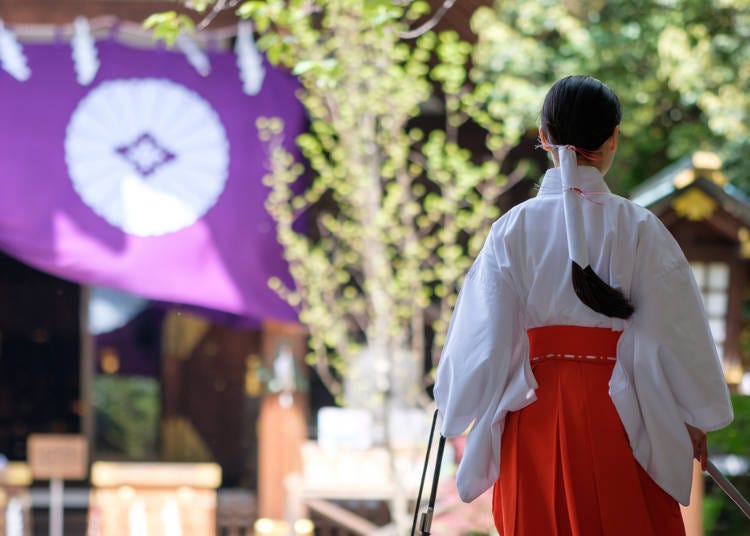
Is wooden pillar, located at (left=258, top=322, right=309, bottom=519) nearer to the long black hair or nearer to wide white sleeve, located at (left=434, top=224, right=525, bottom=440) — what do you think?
wide white sleeve, located at (left=434, top=224, right=525, bottom=440)

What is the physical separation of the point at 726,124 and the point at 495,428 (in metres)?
6.24

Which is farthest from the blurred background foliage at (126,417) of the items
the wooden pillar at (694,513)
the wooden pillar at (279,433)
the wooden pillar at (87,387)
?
the wooden pillar at (694,513)

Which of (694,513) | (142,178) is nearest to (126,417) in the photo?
(142,178)

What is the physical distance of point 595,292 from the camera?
10.4 feet

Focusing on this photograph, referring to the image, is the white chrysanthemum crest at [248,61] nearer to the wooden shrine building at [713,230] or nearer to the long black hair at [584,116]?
the wooden shrine building at [713,230]

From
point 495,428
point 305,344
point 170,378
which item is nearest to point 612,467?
point 495,428

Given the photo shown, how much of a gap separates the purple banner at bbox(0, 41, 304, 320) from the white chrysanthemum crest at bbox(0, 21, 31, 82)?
0.17 ft

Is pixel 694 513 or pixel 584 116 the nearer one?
pixel 584 116

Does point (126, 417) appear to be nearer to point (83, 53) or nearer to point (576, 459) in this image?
point (83, 53)

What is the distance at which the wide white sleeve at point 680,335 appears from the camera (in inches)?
126

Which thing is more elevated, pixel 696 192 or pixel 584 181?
pixel 696 192

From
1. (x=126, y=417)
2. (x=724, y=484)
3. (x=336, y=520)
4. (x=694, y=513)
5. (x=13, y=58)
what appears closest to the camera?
(x=724, y=484)

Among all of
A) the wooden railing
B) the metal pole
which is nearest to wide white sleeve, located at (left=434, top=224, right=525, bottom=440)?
the metal pole

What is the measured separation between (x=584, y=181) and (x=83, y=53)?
5.39m
